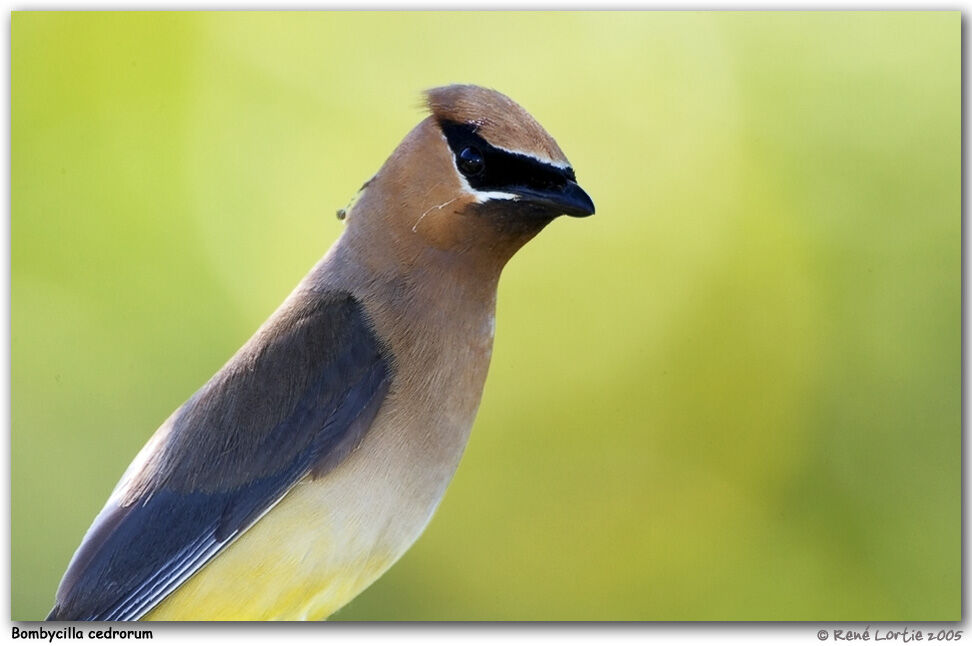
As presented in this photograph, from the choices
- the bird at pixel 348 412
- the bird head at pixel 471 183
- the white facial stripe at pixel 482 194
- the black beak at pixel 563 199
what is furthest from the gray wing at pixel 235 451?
the black beak at pixel 563 199

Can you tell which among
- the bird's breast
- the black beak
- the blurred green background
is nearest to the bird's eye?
the black beak

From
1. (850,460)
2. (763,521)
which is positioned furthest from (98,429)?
(850,460)

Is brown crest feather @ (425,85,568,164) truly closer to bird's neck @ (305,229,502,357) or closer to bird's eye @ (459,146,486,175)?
bird's eye @ (459,146,486,175)

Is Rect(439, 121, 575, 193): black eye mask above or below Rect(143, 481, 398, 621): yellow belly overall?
above

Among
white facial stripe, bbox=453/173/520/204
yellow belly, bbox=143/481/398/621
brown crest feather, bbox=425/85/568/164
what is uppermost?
brown crest feather, bbox=425/85/568/164

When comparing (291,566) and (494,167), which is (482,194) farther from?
(291,566)

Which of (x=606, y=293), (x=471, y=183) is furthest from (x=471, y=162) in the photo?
(x=606, y=293)

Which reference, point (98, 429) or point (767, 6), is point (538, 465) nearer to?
point (98, 429)
